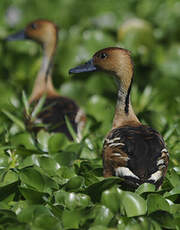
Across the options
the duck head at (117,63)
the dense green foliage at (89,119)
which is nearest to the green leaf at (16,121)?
the dense green foliage at (89,119)

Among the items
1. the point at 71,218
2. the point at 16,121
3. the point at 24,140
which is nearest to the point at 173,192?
the point at 71,218

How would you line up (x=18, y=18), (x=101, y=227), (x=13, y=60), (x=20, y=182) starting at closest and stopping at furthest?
(x=101, y=227)
(x=20, y=182)
(x=13, y=60)
(x=18, y=18)

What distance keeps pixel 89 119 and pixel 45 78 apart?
888 mm

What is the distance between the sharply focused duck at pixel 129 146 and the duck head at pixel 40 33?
1986 millimetres

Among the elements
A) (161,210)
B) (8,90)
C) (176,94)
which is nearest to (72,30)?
(8,90)

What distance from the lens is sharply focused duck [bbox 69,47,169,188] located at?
299 centimetres

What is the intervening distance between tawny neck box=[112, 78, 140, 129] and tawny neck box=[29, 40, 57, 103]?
1.56 metres

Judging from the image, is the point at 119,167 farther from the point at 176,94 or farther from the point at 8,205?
the point at 176,94

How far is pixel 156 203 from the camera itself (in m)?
2.87

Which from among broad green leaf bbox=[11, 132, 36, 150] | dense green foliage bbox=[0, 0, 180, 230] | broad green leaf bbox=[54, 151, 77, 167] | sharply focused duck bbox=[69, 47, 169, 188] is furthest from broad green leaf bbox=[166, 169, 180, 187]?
broad green leaf bbox=[11, 132, 36, 150]

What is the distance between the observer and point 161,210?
2729 mm

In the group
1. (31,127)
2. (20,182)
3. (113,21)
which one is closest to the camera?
(20,182)

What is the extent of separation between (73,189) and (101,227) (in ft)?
1.62

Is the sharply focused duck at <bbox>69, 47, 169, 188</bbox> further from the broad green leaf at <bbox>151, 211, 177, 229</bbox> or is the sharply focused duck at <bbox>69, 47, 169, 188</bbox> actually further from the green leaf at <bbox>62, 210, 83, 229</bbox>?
the green leaf at <bbox>62, 210, 83, 229</bbox>
